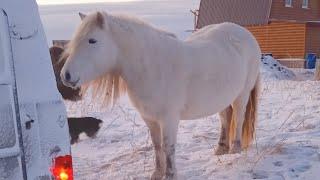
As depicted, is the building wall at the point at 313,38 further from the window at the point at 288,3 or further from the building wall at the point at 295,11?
the window at the point at 288,3

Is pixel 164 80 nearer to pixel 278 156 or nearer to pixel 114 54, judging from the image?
pixel 114 54

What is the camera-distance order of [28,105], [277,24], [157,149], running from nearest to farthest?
1. [28,105]
2. [157,149]
3. [277,24]

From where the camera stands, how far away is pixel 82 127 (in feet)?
24.2

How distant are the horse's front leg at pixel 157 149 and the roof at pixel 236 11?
28551 mm

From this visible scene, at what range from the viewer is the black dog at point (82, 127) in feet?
23.2

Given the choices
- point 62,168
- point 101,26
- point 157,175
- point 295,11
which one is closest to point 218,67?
point 157,175

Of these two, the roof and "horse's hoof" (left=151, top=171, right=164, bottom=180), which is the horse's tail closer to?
"horse's hoof" (left=151, top=171, right=164, bottom=180)

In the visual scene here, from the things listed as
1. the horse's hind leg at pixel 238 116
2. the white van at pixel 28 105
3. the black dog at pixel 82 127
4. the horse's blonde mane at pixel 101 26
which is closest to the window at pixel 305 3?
the black dog at pixel 82 127

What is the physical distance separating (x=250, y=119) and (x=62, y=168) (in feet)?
14.4

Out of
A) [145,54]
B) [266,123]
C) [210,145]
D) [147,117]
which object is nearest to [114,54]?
[145,54]

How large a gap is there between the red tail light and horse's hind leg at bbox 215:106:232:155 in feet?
Answer: 12.2

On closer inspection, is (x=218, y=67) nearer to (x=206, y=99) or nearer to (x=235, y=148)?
(x=206, y=99)

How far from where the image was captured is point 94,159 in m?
6.26

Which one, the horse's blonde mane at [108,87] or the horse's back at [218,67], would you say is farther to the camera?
the horse's back at [218,67]
